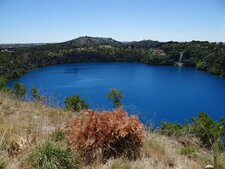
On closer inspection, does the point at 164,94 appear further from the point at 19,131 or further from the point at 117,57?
the point at 117,57

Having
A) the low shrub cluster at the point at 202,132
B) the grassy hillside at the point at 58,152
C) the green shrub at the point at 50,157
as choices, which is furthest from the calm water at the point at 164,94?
the green shrub at the point at 50,157

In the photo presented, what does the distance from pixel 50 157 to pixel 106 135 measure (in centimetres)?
86

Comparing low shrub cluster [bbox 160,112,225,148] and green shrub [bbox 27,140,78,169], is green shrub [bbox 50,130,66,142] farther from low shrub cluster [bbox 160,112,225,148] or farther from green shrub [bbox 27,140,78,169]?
low shrub cluster [bbox 160,112,225,148]

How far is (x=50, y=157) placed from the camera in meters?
2.27

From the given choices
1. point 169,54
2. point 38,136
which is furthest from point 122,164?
point 169,54

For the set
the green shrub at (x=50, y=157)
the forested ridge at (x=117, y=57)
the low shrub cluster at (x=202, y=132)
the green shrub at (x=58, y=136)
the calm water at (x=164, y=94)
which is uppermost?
the green shrub at (x=50, y=157)

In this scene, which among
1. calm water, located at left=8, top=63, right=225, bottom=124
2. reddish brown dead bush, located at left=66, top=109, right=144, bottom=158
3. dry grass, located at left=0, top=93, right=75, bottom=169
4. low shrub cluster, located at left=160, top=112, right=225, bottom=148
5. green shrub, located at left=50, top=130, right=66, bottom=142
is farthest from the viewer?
calm water, located at left=8, top=63, right=225, bottom=124

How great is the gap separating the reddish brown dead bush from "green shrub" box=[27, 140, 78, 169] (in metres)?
0.24

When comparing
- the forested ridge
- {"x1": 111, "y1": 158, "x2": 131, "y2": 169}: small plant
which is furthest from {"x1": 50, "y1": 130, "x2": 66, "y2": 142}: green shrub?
the forested ridge

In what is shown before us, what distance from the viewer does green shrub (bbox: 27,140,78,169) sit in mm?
2205

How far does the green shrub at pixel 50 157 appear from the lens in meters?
2.21

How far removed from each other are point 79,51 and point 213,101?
8918 cm

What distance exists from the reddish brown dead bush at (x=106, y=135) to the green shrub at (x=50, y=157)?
24 centimetres

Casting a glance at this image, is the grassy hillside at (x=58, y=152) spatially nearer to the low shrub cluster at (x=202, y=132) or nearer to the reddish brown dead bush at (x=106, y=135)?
the reddish brown dead bush at (x=106, y=135)
